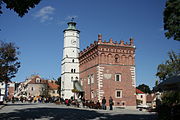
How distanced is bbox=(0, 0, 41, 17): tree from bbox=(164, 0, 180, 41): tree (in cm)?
1220

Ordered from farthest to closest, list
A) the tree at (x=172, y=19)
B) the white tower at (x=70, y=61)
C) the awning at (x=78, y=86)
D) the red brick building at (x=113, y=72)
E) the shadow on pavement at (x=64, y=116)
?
the white tower at (x=70, y=61)
the awning at (x=78, y=86)
the red brick building at (x=113, y=72)
the tree at (x=172, y=19)
the shadow on pavement at (x=64, y=116)

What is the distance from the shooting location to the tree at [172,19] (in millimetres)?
19587

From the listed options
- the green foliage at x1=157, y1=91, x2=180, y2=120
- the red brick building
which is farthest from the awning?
the green foliage at x1=157, y1=91, x2=180, y2=120

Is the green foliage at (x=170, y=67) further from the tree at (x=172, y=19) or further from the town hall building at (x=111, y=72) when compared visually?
the tree at (x=172, y=19)

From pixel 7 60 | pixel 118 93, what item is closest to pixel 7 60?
pixel 7 60

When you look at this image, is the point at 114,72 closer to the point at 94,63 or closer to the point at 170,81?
the point at 94,63

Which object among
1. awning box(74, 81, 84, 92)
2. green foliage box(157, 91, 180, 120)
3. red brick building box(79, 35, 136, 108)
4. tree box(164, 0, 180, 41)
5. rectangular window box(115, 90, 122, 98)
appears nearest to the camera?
green foliage box(157, 91, 180, 120)

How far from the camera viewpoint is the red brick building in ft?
126

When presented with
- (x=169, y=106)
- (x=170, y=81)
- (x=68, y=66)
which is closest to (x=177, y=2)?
(x=170, y=81)

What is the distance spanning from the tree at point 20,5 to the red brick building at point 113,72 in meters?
26.4

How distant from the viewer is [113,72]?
3922 centimetres

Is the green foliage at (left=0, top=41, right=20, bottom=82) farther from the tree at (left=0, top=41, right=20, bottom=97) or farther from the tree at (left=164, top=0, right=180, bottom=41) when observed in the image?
the tree at (left=164, top=0, right=180, bottom=41)

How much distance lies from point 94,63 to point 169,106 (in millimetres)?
28960

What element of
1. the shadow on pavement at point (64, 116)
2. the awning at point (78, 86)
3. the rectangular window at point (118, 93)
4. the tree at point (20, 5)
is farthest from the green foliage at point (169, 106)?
the awning at point (78, 86)
